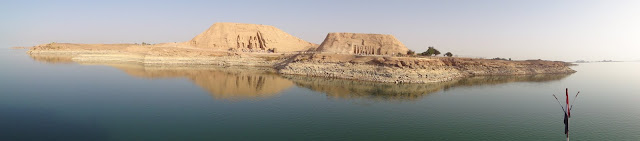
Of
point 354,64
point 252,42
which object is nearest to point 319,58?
point 354,64

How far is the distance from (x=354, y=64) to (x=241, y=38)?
2413 inches

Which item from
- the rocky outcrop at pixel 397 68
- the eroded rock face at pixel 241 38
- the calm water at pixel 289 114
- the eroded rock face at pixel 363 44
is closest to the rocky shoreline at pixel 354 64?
the rocky outcrop at pixel 397 68

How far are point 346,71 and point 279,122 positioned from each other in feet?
96.8

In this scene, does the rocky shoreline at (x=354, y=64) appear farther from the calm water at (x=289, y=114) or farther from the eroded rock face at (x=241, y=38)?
the eroded rock face at (x=241, y=38)

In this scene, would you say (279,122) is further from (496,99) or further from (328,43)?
(328,43)

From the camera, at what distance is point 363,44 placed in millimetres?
75375

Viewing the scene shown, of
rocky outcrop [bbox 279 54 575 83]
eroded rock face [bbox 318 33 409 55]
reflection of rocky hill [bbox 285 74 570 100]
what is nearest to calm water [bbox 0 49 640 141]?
reflection of rocky hill [bbox 285 74 570 100]

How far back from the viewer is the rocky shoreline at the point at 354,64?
4456 cm

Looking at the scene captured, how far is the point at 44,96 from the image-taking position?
87.2 ft

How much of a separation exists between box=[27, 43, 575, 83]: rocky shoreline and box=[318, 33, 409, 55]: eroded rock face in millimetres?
12049

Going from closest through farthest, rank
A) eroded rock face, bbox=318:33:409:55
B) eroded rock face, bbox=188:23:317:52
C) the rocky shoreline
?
the rocky shoreline, eroded rock face, bbox=318:33:409:55, eroded rock face, bbox=188:23:317:52

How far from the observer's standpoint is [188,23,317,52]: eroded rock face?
96.7 meters

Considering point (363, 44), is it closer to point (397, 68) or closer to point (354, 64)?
point (354, 64)

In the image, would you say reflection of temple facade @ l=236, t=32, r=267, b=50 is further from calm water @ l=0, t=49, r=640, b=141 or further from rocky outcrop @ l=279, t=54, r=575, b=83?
calm water @ l=0, t=49, r=640, b=141
